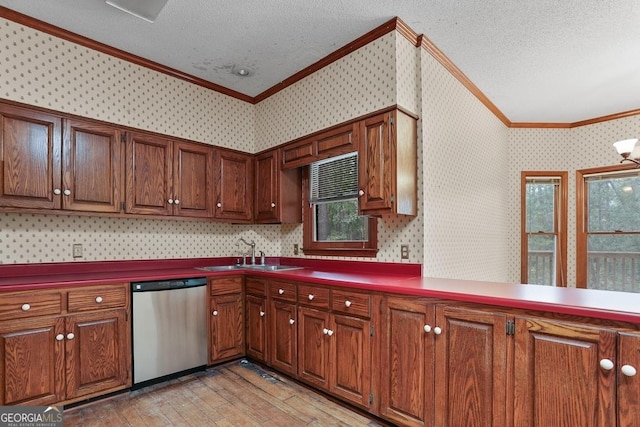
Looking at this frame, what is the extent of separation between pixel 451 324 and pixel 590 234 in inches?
156

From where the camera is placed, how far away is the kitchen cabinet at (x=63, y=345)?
7.07 feet

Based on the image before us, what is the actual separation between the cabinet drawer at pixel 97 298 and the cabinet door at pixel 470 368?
7.64 ft

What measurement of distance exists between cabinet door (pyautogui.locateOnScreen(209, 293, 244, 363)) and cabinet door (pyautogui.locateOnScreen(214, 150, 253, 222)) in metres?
0.92

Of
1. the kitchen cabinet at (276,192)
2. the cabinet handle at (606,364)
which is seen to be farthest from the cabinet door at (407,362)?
the kitchen cabinet at (276,192)

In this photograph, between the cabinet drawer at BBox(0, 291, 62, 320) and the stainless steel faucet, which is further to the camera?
the stainless steel faucet

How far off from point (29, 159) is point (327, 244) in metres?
2.55

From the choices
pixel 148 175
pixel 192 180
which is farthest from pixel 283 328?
pixel 148 175

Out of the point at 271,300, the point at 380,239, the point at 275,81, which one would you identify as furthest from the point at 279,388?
the point at 275,81

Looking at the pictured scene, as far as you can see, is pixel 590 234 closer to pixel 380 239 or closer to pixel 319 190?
pixel 380 239

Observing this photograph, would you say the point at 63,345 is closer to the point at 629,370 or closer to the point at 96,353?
the point at 96,353

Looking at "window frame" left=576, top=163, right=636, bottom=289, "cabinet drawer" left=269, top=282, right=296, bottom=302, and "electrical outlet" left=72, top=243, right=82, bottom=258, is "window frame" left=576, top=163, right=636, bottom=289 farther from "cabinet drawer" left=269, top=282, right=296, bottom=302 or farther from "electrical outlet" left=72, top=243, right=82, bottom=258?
"electrical outlet" left=72, top=243, right=82, bottom=258

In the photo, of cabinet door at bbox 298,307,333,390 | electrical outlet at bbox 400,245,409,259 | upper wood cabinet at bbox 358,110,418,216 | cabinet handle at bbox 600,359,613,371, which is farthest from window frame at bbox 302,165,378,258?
cabinet handle at bbox 600,359,613,371

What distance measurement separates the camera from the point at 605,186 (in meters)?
4.52

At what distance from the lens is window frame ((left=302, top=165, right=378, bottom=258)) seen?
3.00 m
